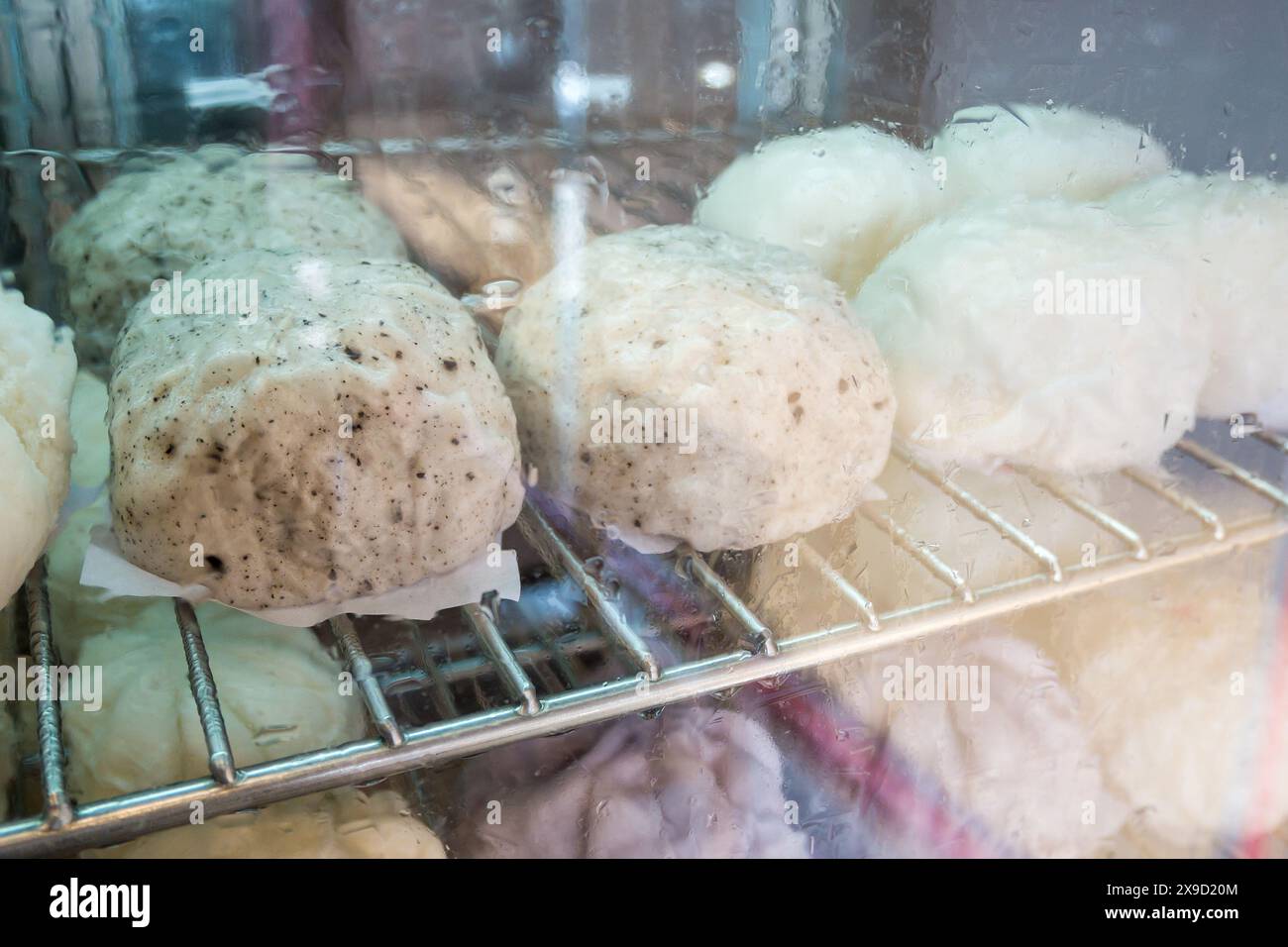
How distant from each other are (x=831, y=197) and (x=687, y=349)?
1.12ft

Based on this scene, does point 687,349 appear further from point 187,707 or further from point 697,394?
point 187,707

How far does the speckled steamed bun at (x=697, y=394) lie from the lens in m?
0.85

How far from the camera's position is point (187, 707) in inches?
31.2

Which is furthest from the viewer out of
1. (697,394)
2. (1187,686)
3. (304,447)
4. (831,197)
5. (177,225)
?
(1187,686)

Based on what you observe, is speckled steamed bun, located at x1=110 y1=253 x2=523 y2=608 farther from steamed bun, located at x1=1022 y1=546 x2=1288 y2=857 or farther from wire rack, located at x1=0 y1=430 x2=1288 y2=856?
steamed bun, located at x1=1022 y1=546 x2=1288 y2=857

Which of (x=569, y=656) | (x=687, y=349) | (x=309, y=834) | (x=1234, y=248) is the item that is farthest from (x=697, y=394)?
(x=1234, y=248)

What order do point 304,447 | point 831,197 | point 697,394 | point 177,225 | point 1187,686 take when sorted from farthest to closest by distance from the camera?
1. point 1187,686
2. point 831,197
3. point 177,225
4. point 697,394
5. point 304,447

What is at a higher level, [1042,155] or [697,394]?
[1042,155]

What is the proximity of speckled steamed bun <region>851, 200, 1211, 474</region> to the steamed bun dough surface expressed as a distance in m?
0.71

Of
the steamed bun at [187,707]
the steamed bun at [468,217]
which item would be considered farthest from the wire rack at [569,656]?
the steamed bun at [468,217]

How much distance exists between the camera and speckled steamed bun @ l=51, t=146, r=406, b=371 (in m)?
0.95
